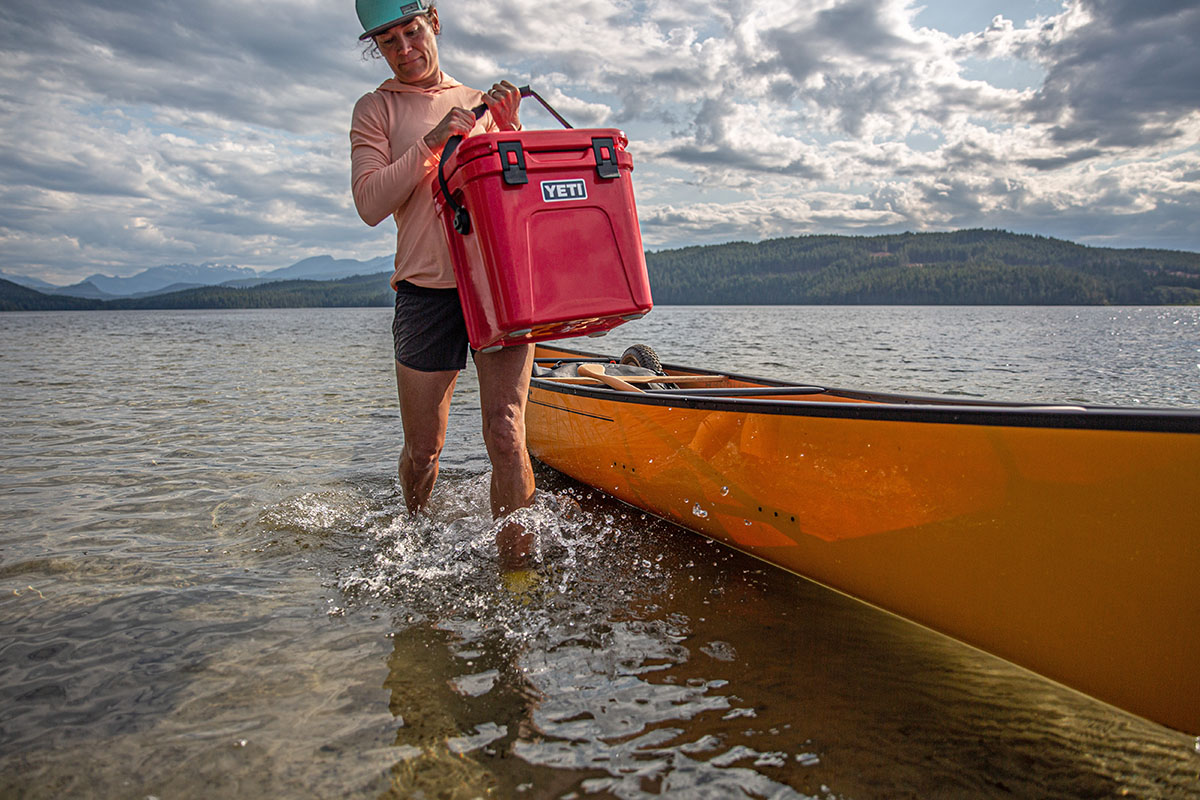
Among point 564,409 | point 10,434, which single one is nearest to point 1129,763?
point 564,409

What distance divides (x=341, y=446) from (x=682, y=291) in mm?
164811

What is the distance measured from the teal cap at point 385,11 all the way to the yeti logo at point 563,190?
3.23ft

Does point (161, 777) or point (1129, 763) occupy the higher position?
point (161, 777)

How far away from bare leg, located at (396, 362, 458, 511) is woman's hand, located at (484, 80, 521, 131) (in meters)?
1.20

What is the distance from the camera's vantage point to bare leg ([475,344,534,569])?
10.2 feet

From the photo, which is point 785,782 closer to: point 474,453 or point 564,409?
point 564,409

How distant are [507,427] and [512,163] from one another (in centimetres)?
119

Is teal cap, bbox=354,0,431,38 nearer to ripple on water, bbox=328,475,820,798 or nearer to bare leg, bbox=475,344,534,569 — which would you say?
bare leg, bbox=475,344,534,569

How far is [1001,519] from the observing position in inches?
99.3

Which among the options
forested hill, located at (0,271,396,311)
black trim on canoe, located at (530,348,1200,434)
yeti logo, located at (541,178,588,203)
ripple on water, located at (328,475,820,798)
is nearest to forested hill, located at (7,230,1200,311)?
forested hill, located at (0,271,396,311)

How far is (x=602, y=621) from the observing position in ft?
10.6

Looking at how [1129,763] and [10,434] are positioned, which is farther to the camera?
[10,434]

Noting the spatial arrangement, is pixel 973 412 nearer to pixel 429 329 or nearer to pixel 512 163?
pixel 512 163

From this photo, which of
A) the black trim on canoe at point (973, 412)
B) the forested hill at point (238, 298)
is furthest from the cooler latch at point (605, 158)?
the forested hill at point (238, 298)
